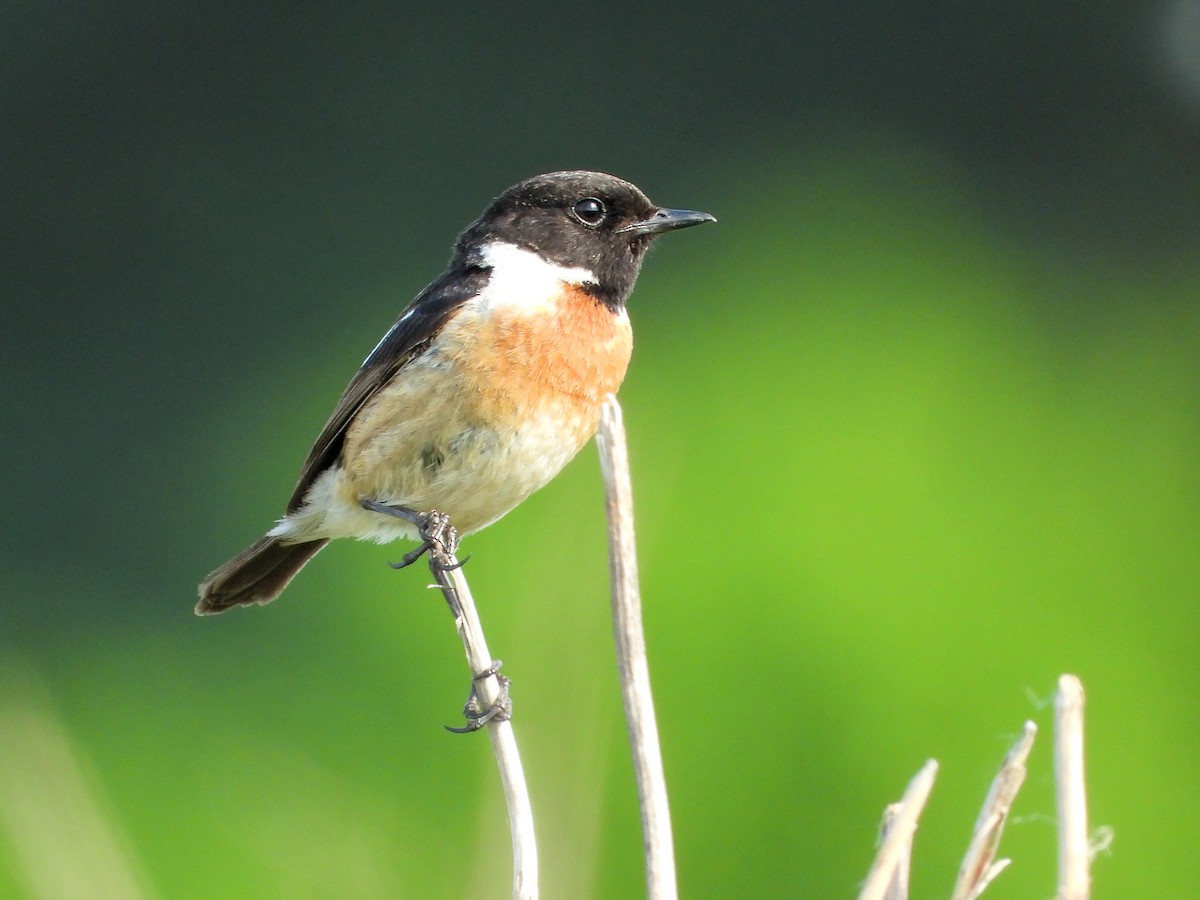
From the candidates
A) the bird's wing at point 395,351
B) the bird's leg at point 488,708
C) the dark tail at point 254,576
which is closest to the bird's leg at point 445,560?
the bird's leg at point 488,708

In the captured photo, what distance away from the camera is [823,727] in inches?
101

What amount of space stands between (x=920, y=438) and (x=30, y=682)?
2002mm

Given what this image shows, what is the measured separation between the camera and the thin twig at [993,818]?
1.24 m

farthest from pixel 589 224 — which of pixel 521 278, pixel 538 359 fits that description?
pixel 538 359

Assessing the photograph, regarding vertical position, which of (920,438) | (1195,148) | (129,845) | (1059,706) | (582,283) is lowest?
(129,845)

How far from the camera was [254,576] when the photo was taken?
318cm

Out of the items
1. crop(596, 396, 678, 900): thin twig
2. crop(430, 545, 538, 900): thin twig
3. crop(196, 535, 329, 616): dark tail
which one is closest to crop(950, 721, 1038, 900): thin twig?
crop(596, 396, 678, 900): thin twig

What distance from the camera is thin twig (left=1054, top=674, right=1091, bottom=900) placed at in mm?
1198

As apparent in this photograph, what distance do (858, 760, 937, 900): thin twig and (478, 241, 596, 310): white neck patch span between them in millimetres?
1711

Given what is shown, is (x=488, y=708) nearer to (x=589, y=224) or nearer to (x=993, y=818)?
(x=993, y=818)

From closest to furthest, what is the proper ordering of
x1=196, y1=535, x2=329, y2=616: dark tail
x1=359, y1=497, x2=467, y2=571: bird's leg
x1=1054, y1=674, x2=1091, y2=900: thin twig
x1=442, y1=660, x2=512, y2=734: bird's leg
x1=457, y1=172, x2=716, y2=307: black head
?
x1=1054, y1=674, x2=1091, y2=900: thin twig → x1=442, y1=660, x2=512, y2=734: bird's leg → x1=359, y1=497, x2=467, y2=571: bird's leg → x1=457, y1=172, x2=716, y2=307: black head → x1=196, y1=535, x2=329, y2=616: dark tail

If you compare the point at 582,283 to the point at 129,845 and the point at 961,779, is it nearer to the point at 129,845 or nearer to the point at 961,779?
the point at 961,779

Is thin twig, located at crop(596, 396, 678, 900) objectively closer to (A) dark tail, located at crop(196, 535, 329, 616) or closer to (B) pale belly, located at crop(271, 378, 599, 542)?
(B) pale belly, located at crop(271, 378, 599, 542)

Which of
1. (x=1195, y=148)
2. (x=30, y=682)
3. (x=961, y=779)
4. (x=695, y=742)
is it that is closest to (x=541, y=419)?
(x=695, y=742)
